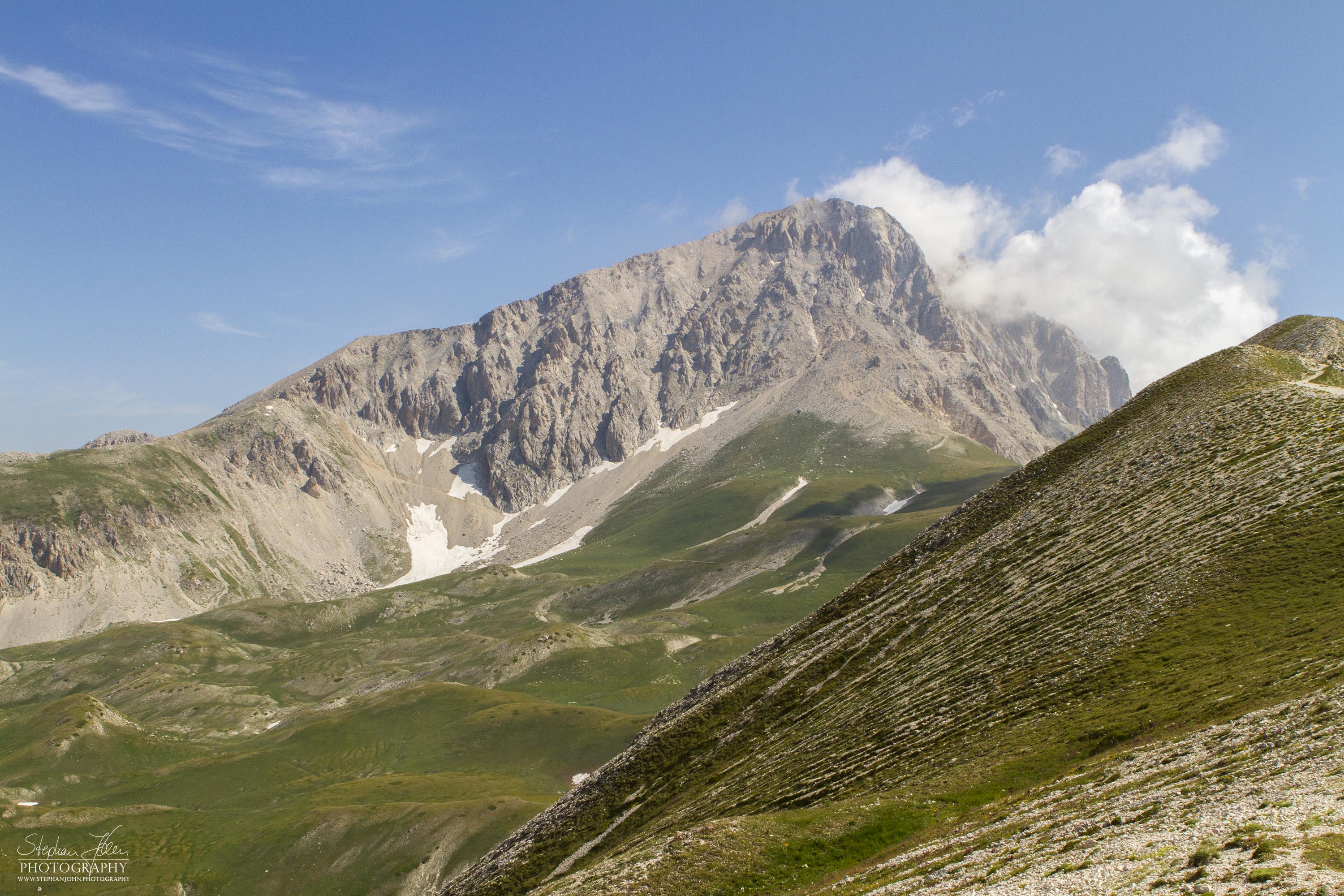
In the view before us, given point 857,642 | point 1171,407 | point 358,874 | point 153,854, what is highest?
point 1171,407

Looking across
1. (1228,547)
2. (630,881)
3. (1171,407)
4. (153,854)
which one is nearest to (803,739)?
(630,881)

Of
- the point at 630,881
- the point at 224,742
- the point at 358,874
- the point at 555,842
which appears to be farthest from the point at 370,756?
the point at 630,881

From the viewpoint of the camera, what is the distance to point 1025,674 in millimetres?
48875

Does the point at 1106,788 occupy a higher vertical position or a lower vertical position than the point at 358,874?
higher

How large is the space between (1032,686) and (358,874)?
90880 millimetres

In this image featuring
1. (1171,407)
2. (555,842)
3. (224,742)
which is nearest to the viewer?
(555,842)

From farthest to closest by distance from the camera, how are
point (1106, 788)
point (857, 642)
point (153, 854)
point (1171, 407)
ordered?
point (153, 854) → point (1171, 407) → point (857, 642) → point (1106, 788)

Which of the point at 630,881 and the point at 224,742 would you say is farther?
the point at 224,742

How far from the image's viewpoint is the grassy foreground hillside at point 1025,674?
35844 millimetres

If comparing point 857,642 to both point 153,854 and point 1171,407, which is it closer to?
point 1171,407

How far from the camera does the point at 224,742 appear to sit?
188375 millimetres

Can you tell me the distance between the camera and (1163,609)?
4775 centimetres

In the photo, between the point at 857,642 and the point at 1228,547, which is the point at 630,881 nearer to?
the point at 857,642

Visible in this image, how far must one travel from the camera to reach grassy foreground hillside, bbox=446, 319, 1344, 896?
35.8m
